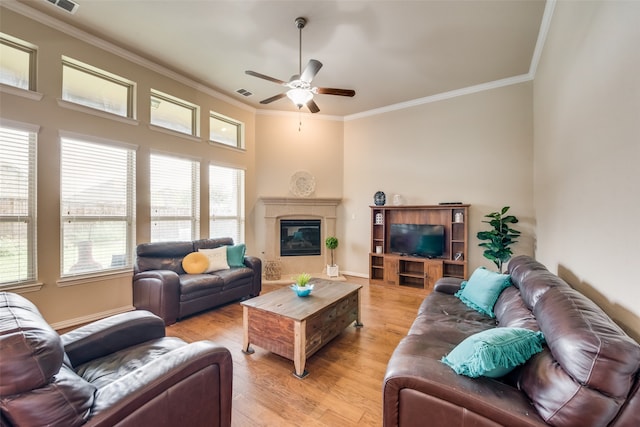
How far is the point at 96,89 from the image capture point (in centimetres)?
361

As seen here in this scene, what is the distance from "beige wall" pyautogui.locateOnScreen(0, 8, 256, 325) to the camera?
3002 millimetres

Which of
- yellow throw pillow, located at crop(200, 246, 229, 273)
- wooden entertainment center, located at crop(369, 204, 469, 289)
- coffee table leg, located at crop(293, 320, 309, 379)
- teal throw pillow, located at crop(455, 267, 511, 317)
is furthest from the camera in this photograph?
wooden entertainment center, located at crop(369, 204, 469, 289)

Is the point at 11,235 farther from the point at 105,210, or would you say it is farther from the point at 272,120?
the point at 272,120

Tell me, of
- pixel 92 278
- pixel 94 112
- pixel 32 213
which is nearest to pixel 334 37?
pixel 94 112

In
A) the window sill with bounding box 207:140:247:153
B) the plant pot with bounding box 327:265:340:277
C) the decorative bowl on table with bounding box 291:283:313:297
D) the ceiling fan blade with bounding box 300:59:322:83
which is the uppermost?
the ceiling fan blade with bounding box 300:59:322:83

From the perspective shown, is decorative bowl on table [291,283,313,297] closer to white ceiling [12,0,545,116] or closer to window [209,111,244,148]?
white ceiling [12,0,545,116]

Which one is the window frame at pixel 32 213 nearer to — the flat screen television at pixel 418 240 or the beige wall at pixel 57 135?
the beige wall at pixel 57 135

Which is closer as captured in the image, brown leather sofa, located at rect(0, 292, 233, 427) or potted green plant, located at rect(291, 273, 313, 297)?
brown leather sofa, located at rect(0, 292, 233, 427)

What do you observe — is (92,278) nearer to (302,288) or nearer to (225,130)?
(302,288)

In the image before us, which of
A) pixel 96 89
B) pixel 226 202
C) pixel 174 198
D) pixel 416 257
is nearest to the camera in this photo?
pixel 96 89

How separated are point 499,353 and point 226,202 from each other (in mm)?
4905

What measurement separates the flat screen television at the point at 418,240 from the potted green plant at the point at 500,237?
0.68 metres

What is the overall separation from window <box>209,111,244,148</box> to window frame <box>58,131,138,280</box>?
1506 millimetres

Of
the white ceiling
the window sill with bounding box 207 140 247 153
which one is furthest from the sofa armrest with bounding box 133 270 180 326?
the white ceiling
